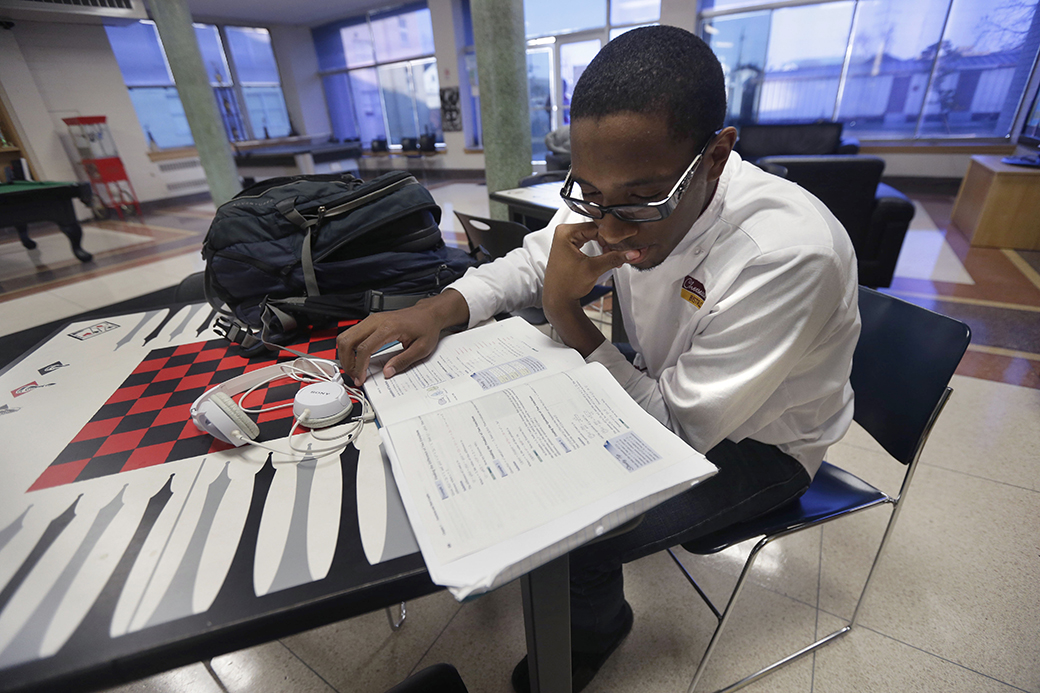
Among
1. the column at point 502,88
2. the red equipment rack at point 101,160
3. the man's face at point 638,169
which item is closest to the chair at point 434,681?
the man's face at point 638,169

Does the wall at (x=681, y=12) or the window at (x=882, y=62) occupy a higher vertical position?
the wall at (x=681, y=12)

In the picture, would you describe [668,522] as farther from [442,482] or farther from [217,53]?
[217,53]

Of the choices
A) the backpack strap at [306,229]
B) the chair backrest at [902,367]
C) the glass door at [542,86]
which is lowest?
the chair backrest at [902,367]

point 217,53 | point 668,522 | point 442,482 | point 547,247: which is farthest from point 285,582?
point 217,53

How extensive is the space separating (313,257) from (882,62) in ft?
24.9

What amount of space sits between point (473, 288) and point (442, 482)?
1.90 feet

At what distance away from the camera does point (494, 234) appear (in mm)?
1810

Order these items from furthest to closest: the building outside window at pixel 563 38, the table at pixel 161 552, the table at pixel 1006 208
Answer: the building outside window at pixel 563 38
the table at pixel 1006 208
the table at pixel 161 552

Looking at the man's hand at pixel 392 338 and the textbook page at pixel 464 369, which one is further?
the man's hand at pixel 392 338

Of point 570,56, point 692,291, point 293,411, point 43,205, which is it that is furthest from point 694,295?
point 570,56

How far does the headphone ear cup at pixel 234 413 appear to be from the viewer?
0.66 metres

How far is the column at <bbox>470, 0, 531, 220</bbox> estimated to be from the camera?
310 centimetres

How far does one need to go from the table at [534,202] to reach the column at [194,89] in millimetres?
3658

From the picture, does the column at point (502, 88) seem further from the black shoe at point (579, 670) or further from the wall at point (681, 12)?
the wall at point (681, 12)
